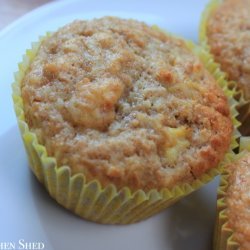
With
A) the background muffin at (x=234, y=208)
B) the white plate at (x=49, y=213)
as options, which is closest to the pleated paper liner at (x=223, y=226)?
the background muffin at (x=234, y=208)

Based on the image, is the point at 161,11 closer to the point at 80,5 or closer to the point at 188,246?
the point at 80,5

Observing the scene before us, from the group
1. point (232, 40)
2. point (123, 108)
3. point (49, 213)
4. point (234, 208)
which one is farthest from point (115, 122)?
point (232, 40)

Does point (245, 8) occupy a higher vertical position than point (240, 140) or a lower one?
higher

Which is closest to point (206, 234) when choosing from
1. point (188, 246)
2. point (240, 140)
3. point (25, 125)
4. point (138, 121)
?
point (188, 246)

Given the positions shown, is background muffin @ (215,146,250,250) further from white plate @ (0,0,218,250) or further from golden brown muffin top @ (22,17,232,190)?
white plate @ (0,0,218,250)

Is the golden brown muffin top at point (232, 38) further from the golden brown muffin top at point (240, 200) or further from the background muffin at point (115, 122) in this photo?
the golden brown muffin top at point (240, 200)

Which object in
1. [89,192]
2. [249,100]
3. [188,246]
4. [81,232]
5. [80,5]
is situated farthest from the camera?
[80,5]
